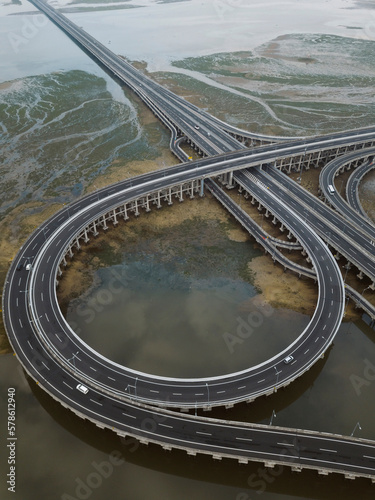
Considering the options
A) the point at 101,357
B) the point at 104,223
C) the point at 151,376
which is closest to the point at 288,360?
the point at 151,376

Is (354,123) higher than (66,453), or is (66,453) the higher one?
(354,123)

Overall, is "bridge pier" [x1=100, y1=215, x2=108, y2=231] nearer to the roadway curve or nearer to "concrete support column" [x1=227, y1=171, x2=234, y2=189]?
the roadway curve

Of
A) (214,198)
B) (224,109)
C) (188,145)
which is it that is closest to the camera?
(214,198)

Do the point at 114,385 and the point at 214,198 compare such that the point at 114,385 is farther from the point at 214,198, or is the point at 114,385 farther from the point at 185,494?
the point at 214,198

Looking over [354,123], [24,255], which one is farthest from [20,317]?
[354,123]

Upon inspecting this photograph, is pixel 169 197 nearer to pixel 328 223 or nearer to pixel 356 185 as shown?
pixel 328 223
